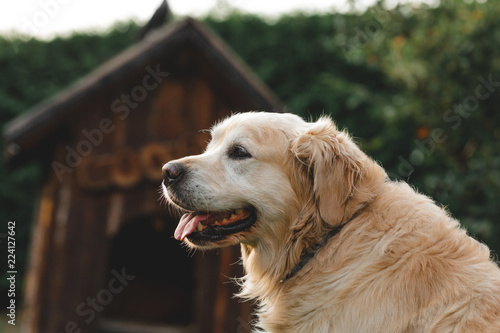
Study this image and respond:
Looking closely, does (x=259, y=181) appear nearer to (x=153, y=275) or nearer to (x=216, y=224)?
(x=216, y=224)

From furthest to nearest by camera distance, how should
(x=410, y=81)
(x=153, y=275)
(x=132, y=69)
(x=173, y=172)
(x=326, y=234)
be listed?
1. (x=153, y=275)
2. (x=410, y=81)
3. (x=132, y=69)
4. (x=173, y=172)
5. (x=326, y=234)

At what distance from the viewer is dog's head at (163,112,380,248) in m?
2.99

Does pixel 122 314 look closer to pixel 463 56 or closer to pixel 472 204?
pixel 472 204

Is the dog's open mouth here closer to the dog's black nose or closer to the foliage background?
the dog's black nose

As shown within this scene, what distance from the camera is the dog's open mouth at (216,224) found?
306cm

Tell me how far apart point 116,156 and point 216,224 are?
11.7 ft

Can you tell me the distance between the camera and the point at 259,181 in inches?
121

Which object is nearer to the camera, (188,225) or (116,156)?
(188,225)

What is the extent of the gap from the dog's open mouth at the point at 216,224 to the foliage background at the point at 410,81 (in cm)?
232

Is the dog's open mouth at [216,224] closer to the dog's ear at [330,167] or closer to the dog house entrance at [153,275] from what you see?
the dog's ear at [330,167]

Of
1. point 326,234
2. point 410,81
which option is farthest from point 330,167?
point 410,81

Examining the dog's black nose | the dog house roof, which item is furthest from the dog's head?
the dog house roof

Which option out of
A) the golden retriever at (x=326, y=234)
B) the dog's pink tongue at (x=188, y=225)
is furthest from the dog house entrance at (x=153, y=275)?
the golden retriever at (x=326, y=234)

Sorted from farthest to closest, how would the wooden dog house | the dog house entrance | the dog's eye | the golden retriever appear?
the dog house entrance, the wooden dog house, the dog's eye, the golden retriever
